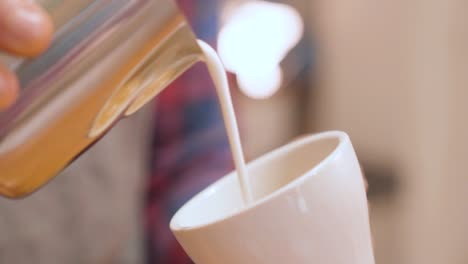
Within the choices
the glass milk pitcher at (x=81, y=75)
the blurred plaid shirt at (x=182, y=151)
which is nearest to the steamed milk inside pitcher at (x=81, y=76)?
the glass milk pitcher at (x=81, y=75)

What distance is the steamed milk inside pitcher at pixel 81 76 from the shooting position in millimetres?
320

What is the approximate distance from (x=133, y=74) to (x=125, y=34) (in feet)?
0.07

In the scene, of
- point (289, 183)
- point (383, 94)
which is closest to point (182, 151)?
point (289, 183)

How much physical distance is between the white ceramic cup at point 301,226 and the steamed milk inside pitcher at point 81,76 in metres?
0.07

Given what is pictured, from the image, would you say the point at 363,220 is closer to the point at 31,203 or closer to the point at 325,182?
the point at 325,182

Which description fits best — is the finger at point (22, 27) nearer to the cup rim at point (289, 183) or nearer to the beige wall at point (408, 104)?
the cup rim at point (289, 183)

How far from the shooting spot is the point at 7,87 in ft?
1.00

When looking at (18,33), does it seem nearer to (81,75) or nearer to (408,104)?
(81,75)

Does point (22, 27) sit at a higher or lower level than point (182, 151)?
higher

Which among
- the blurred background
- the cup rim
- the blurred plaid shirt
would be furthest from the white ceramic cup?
the blurred background

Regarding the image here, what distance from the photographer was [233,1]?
45.7 inches

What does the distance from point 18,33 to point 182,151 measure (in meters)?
0.49

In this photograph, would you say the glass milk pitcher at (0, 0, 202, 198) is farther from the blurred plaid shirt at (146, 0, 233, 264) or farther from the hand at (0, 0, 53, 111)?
the blurred plaid shirt at (146, 0, 233, 264)

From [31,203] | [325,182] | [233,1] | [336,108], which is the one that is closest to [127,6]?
[325,182]
